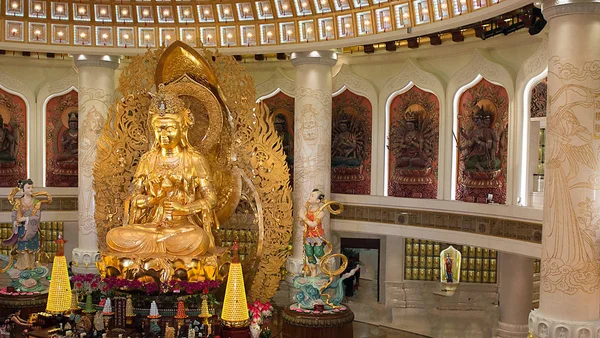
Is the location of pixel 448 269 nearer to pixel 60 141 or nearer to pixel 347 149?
pixel 347 149

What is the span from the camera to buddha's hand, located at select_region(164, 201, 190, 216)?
419 inches

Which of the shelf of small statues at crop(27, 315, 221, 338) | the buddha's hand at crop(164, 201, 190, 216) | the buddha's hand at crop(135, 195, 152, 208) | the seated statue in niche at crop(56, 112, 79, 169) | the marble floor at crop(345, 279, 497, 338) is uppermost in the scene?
the seated statue in niche at crop(56, 112, 79, 169)

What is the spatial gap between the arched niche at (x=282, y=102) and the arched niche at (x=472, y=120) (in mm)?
3084

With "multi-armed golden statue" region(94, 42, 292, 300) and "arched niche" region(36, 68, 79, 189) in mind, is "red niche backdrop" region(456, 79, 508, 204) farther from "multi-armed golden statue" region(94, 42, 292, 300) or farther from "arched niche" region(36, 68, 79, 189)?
"arched niche" region(36, 68, 79, 189)

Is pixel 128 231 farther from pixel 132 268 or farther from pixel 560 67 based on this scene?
pixel 560 67

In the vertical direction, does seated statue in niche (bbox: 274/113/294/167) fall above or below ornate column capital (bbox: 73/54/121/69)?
below

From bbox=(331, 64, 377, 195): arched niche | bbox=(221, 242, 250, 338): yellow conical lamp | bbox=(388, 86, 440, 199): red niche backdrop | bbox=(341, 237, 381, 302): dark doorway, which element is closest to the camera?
bbox=(221, 242, 250, 338): yellow conical lamp

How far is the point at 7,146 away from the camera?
1295cm

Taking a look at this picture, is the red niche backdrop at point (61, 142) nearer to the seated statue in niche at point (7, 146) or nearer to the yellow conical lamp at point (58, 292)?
the seated statue in niche at point (7, 146)

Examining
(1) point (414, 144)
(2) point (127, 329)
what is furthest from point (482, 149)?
(2) point (127, 329)

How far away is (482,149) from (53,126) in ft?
26.6

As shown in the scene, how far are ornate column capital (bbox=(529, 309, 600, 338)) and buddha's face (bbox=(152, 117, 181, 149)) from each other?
5937 millimetres

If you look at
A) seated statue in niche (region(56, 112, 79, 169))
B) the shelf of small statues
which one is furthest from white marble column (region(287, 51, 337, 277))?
seated statue in niche (region(56, 112, 79, 169))

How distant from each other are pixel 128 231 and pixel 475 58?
233 inches
